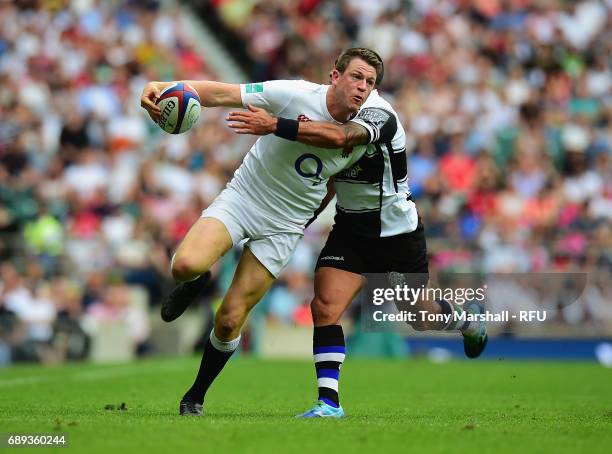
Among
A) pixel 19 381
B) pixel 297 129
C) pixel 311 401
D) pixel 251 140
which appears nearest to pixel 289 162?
pixel 297 129

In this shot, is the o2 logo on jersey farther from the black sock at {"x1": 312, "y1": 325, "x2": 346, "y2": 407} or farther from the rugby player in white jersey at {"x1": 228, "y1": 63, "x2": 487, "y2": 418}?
the black sock at {"x1": 312, "y1": 325, "x2": 346, "y2": 407}

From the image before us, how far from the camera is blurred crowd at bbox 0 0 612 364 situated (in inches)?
706

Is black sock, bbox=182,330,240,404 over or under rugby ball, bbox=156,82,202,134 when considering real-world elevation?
under

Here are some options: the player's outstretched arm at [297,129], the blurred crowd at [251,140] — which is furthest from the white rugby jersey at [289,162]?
the blurred crowd at [251,140]

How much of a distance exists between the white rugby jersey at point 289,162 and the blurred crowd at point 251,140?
29.9ft

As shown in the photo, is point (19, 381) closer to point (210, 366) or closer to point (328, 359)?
point (210, 366)

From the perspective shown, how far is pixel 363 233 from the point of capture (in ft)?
28.6

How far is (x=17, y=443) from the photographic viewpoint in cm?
633

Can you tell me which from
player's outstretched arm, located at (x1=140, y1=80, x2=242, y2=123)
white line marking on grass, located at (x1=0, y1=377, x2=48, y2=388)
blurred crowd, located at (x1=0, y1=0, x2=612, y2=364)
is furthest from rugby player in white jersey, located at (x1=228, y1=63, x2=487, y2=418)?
blurred crowd, located at (x1=0, y1=0, x2=612, y2=364)

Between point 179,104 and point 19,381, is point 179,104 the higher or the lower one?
the higher one

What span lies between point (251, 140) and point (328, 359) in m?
13.4

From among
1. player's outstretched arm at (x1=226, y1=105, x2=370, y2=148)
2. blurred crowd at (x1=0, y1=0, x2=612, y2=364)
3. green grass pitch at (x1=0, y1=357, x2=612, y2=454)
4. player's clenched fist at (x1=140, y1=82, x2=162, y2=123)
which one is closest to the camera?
green grass pitch at (x1=0, y1=357, x2=612, y2=454)

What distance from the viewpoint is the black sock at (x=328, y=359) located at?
822cm

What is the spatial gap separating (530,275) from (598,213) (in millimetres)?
2566
